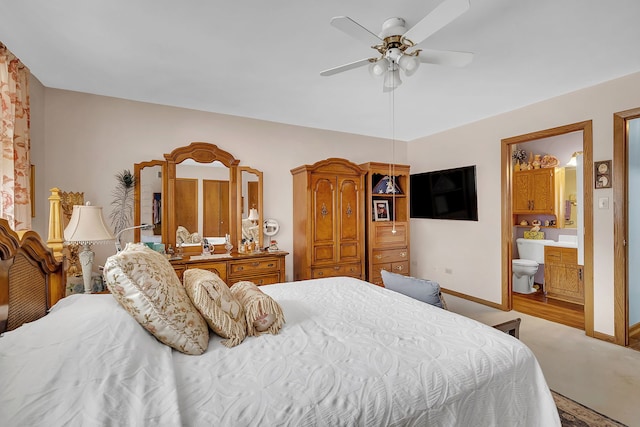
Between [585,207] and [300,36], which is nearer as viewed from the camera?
[300,36]

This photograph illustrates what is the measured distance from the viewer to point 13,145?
2.15m

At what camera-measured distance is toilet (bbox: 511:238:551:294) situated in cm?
460

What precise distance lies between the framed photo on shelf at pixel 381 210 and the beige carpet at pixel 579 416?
9.57ft

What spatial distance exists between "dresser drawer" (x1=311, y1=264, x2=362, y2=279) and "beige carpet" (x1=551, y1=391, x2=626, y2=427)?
2.48 metres

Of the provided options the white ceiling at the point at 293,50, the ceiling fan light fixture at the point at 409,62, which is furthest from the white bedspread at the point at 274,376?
the white ceiling at the point at 293,50

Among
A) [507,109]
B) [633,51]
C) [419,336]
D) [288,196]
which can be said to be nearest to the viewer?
[419,336]

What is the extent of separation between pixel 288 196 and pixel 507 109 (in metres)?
3.00

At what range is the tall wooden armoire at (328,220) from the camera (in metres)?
3.91

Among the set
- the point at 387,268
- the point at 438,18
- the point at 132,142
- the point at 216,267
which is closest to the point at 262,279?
the point at 216,267

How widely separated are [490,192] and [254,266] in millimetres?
Result: 3246

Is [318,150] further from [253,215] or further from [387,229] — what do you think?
[387,229]

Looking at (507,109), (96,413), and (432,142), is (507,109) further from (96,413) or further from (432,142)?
(96,413)

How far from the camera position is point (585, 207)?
315 centimetres

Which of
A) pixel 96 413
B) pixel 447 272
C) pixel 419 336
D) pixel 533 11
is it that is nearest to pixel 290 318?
pixel 419 336
